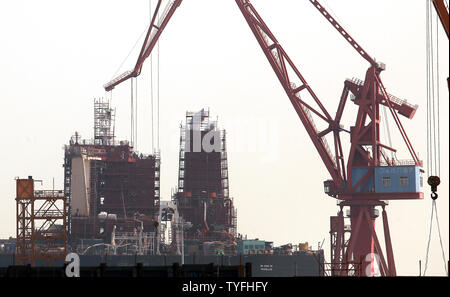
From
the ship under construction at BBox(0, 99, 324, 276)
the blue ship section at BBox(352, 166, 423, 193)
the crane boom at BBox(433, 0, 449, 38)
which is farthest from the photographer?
the ship under construction at BBox(0, 99, 324, 276)

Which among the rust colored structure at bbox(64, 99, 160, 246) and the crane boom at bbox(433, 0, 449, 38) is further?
the rust colored structure at bbox(64, 99, 160, 246)

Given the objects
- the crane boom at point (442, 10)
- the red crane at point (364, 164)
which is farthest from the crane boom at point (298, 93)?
the crane boom at point (442, 10)

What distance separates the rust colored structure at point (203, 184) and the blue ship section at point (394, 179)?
52.5 metres

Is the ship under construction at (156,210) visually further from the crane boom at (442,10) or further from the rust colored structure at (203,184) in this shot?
the crane boom at (442,10)

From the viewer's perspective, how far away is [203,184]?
178875 millimetres

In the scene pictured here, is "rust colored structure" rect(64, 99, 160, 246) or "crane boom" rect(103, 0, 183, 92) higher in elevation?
"crane boom" rect(103, 0, 183, 92)

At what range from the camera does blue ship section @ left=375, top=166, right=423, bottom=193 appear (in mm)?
127812

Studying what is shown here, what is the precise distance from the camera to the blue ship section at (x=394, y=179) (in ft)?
419

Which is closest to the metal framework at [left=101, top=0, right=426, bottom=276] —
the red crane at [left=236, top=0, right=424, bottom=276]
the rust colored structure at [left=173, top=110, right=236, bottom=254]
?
the red crane at [left=236, top=0, right=424, bottom=276]

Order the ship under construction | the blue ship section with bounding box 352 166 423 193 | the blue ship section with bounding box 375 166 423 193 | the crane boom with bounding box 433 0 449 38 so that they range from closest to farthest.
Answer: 1. the crane boom with bounding box 433 0 449 38
2. the blue ship section with bounding box 352 166 423 193
3. the blue ship section with bounding box 375 166 423 193
4. the ship under construction

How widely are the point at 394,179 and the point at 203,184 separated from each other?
56.7 m

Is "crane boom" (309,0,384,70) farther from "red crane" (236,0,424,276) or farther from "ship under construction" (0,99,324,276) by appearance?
"ship under construction" (0,99,324,276)
